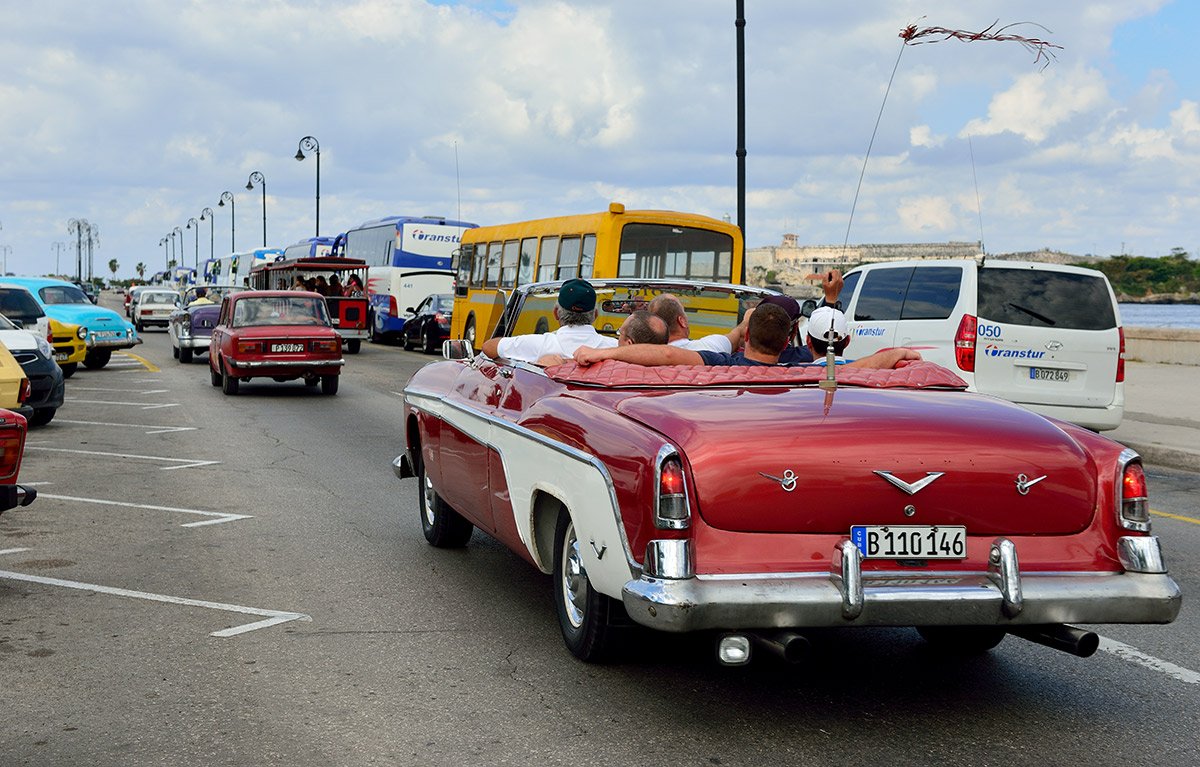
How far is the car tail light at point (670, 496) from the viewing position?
4.64 m

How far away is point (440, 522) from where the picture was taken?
8133mm

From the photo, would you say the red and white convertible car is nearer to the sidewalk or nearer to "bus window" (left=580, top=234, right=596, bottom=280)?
the sidewalk

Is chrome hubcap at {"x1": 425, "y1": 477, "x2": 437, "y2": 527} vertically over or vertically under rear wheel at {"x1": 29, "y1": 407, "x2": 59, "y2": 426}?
over

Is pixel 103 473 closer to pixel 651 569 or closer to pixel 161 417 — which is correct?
pixel 161 417

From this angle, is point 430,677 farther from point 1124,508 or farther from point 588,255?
point 588,255

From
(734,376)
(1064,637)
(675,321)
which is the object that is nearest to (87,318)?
(675,321)

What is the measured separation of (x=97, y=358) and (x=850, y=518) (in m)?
25.8

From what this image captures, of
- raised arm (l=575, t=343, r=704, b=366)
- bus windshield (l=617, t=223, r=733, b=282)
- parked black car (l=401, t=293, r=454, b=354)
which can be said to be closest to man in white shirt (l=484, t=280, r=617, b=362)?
raised arm (l=575, t=343, r=704, b=366)

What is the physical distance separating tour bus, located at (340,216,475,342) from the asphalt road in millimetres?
31855

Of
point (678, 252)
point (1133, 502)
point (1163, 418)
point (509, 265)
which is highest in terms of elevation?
point (678, 252)

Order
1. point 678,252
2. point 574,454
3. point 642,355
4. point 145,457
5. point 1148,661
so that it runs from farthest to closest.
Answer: point 678,252
point 145,457
point 642,355
point 1148,661
point 574,454

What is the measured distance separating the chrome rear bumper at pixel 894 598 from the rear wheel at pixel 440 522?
11.4 feet

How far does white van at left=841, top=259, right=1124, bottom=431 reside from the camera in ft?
44.4

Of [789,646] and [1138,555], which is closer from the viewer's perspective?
[789,646]
